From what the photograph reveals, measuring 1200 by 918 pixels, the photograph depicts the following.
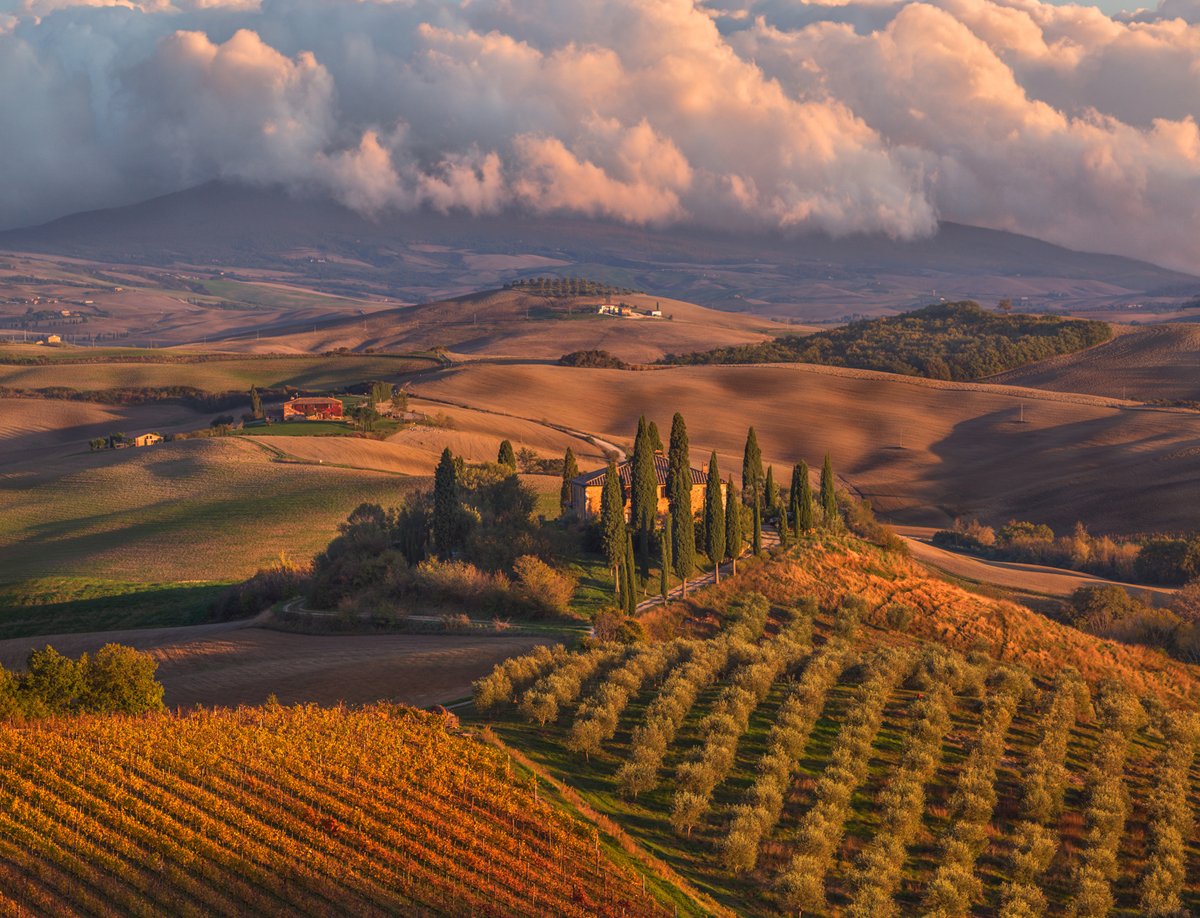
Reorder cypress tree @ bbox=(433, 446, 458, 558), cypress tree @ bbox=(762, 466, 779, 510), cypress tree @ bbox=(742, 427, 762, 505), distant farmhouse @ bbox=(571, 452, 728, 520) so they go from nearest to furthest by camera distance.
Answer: cypress tree @ bbox=(433, 446, 458, 558) < distant farmhouse @ bbox=(571, 452, 728, 520) < cypress tree @ bbox=(742, 427, 762, 505) < cypress tree @ bbox=(762, 466, 779, 510)

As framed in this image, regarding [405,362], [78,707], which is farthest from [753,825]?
[405,362]

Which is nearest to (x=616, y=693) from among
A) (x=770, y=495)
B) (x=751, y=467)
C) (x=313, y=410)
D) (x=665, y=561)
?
(x=665, y=561)

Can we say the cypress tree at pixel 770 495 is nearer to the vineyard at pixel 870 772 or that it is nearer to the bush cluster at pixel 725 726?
the bush cluster at pixel 725 726

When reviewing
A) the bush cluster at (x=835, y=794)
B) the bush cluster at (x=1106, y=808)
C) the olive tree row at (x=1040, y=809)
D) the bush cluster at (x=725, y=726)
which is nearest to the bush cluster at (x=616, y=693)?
the bush cluster at (x=725, y=726)

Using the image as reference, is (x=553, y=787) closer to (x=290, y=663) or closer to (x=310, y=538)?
(x=290, y=663)

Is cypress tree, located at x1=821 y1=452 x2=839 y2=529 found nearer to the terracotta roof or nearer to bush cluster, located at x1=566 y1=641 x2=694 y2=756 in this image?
the terracotta roof

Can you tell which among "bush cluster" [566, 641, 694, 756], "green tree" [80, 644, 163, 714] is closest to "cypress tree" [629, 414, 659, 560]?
"bush cluster" [566, 641, 694, 756]

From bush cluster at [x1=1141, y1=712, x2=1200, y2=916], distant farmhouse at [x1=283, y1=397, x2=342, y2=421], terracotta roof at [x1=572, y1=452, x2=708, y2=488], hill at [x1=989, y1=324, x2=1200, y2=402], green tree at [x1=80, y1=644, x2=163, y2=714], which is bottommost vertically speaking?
distant farmhouse at [x1=283, y1=397, x2=342, y2=421]
